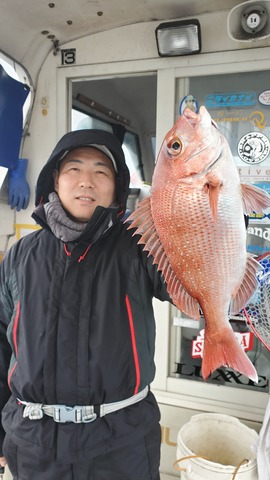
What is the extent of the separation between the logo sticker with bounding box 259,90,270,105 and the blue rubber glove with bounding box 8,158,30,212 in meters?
2.07

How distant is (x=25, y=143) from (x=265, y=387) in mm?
2946

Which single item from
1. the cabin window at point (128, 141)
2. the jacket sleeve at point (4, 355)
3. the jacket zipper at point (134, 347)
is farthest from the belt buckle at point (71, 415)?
the cabin window at point (128, 141)

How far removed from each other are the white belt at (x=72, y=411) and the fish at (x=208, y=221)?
1.96 feet

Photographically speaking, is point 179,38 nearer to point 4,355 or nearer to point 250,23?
point 250,23

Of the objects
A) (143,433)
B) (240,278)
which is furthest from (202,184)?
(143,433)

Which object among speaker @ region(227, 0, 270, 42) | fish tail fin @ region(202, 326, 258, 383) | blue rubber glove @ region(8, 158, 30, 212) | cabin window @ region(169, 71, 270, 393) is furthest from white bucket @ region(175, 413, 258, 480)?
speaker @ region(227, 0, 270, 42)

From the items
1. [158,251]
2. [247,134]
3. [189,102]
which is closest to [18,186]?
[189,102]

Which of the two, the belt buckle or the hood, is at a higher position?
the hood

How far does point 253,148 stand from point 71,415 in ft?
7.44

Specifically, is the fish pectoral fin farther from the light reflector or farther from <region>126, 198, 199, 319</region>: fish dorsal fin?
the light reflector

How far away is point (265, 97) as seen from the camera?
2814 millimetres

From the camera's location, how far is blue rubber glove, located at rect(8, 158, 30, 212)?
3.34 m

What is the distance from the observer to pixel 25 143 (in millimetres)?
3453

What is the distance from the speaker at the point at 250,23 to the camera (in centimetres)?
252
